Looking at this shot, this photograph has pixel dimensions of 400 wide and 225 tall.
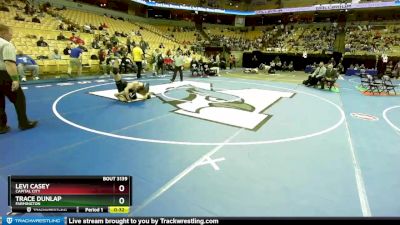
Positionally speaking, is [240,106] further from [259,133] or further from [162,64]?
[162,64]

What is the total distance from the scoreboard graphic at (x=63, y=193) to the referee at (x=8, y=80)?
3.54 metres

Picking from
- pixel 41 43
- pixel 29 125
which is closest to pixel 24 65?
pixel 41 43

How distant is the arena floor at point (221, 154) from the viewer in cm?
341

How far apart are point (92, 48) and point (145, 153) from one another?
1525cm

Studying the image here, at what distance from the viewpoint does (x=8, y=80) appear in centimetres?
527

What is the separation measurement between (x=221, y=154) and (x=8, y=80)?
4125mm

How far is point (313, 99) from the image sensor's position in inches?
417

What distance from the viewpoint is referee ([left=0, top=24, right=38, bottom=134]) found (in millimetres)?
4961

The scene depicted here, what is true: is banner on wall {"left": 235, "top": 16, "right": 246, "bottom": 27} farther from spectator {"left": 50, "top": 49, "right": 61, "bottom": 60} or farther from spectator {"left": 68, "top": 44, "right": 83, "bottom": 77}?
spectator {"left": 68, "top": 44, "right": 83, "bottom": 77}

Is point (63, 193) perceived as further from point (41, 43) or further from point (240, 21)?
point (240, 21)

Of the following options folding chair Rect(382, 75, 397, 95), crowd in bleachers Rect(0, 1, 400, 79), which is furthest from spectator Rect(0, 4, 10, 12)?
folding chair Rect(382, 75, 397, 95)

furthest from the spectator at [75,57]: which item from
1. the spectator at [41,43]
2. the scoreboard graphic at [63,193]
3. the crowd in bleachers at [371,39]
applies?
the crowd in bleachers at [371,39]

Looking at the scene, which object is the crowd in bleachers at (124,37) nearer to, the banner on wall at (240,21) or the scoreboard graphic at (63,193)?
the banner on wall at (240,21)

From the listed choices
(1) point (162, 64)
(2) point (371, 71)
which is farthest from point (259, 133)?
(2) point (371, 71)
